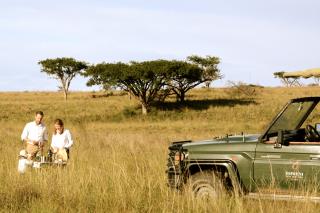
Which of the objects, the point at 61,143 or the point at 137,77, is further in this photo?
the point at 137,77

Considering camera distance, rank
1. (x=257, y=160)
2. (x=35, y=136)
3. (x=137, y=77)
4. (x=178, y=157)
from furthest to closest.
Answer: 1. (x=137, y=77)
2. (x=35, y=136)
3. (x=178, y=157)
4. (x=257, y=160)

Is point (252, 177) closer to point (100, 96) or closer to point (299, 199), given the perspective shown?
point (299, 199)

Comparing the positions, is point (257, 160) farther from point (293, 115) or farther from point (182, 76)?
point (182, 76)

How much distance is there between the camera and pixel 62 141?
1142 centimetres

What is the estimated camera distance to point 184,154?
793cm

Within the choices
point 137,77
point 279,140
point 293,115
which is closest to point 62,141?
point 293,115

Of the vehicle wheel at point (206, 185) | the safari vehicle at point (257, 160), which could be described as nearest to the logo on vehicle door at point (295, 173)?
the safari vehicle at point (257, 160)

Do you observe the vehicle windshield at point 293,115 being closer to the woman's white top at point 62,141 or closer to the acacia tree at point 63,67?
the woman's white top at point 62,141

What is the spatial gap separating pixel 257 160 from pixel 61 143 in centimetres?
521

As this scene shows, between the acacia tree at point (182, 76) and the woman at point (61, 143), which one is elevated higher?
the acacia tree at point (182, 76)

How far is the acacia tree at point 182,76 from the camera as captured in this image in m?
45.9

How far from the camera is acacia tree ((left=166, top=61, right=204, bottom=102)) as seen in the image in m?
45.9

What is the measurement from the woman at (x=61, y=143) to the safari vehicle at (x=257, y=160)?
12.0 feet

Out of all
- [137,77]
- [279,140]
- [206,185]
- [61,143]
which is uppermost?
[137,77]
